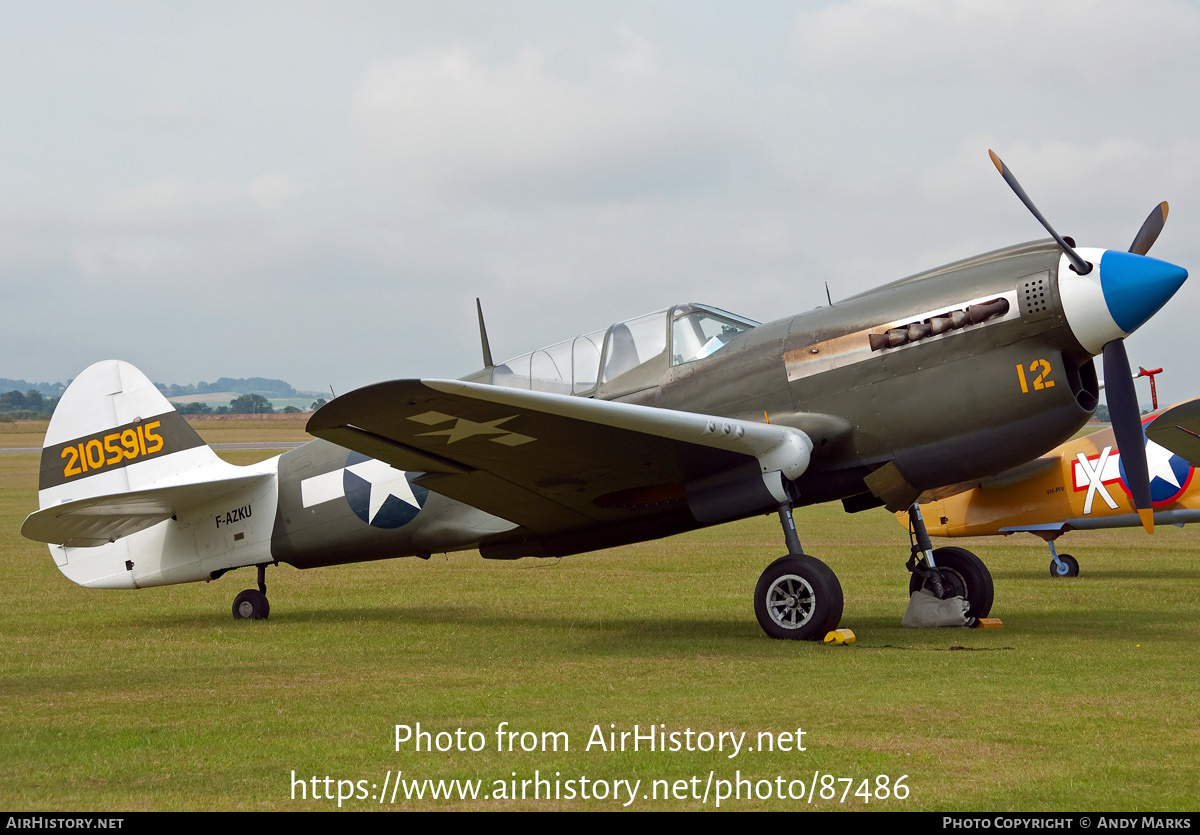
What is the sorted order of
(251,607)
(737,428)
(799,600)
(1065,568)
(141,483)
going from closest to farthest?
(737,428) → (799,600) → (251,607) → (141,483) → (1065,568)

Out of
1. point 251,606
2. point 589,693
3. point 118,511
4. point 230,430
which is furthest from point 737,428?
point 230,430

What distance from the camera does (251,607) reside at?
10695 millimetres

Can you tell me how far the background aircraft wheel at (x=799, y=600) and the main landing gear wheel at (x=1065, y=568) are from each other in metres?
6.67

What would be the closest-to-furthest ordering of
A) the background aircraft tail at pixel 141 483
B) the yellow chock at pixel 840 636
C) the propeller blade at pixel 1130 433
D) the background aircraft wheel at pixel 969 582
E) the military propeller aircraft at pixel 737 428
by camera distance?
1. the military propeller aircraft at pixel 737 428
2. the yellow chock at pixel 840 636
3. the propeller blade at pixel 1130 433
4. the background aircraft wheel at pixel 969 582
5. the background aircraft tail at pixel 141 483

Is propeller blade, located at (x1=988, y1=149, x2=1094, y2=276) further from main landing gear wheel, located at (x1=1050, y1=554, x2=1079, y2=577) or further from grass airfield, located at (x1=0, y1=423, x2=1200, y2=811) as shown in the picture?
main landing gear wheel, located at (x1=1050, y1=554, x2=1079, y2=577)

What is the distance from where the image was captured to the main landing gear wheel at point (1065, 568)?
44.8 feet

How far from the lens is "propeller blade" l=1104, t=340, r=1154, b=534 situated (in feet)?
26.9

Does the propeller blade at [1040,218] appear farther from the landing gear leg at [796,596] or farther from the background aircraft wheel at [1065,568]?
the background aircraft wheel at [1065,568]

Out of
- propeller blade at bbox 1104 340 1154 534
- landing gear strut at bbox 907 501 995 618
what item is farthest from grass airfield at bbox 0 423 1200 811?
propeller blade at bbox 1104 340 1154 534

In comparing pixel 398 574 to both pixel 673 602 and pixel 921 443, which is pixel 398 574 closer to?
pixel 673 602

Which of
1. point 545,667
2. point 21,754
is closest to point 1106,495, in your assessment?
point 545,667

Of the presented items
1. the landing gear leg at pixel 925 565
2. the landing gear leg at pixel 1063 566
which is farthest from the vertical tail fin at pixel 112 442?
the landing gear leg at pixel 1063 566

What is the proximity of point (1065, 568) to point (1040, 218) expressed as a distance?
715 cm

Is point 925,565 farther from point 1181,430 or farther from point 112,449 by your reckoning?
point 112,449
